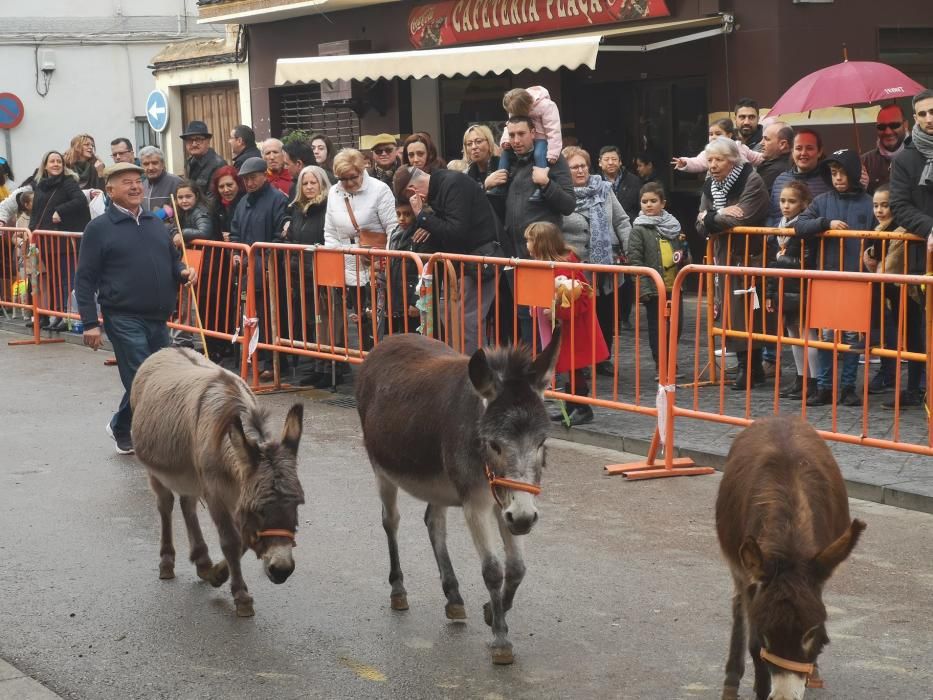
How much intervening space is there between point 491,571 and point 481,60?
10773 mm

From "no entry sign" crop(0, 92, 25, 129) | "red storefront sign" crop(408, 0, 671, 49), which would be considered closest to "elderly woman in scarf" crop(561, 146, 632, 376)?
"red storefront sign" crop(408, 0, 671, 49)

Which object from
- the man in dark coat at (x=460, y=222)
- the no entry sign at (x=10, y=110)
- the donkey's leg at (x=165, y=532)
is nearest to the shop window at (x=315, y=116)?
the man in dark coat at (x=460, y=222)

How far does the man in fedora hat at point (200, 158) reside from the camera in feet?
48.3

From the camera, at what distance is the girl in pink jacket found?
35.6 ft

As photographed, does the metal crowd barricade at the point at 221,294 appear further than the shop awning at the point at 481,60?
No

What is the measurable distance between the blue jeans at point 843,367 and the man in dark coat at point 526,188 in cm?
229

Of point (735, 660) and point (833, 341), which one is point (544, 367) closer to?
point (735, 660)

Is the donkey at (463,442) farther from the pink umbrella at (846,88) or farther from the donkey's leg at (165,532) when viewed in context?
the pink umbrella at (846,88)

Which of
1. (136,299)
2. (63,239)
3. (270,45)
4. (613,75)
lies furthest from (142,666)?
(270,45)

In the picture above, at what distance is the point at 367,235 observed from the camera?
12.0 meters

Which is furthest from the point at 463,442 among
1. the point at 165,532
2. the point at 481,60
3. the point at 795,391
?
the point at 481,60

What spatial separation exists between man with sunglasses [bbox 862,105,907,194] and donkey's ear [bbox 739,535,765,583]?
7671 mm

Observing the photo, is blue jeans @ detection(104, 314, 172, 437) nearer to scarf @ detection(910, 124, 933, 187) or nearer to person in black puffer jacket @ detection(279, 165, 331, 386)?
person in black puffer jacket @ detection(279, 165, 331, 386)

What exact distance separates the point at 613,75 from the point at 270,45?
789 centimetres
